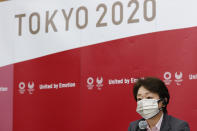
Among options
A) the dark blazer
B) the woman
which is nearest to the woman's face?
the woman

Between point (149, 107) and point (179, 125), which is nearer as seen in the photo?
point (179, 125)

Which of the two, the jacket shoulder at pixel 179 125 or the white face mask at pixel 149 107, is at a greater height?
the white face mask at pixel 149 107

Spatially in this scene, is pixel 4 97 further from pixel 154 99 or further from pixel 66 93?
pixel 154 99

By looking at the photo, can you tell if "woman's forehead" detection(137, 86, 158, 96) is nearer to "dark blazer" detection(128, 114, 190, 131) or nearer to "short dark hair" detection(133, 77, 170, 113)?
"short dark hair" detection(133, 77, 170, 113)

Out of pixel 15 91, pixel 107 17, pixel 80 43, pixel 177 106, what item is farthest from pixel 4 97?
pixel 177 106

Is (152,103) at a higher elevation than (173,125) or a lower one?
higher

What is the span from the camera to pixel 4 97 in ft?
13.5

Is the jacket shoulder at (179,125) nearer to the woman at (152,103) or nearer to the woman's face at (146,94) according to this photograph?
the woman at (152,103)

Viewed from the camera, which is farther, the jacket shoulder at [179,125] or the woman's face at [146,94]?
the woman's face at [146,94]

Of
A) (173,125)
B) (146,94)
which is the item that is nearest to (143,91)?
(146,94)

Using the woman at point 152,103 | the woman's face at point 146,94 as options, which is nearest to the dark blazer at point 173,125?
the woman at point 152,103

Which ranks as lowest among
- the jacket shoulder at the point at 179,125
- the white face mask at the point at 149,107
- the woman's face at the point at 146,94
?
the jacket shoulder at the point at 179,125

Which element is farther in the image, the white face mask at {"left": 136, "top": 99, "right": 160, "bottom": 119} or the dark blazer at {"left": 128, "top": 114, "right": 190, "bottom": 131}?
the white face mask at {"left": 136, "top": 99, "right": 160, "bottom": 119}

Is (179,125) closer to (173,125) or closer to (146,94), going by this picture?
(173,125)
